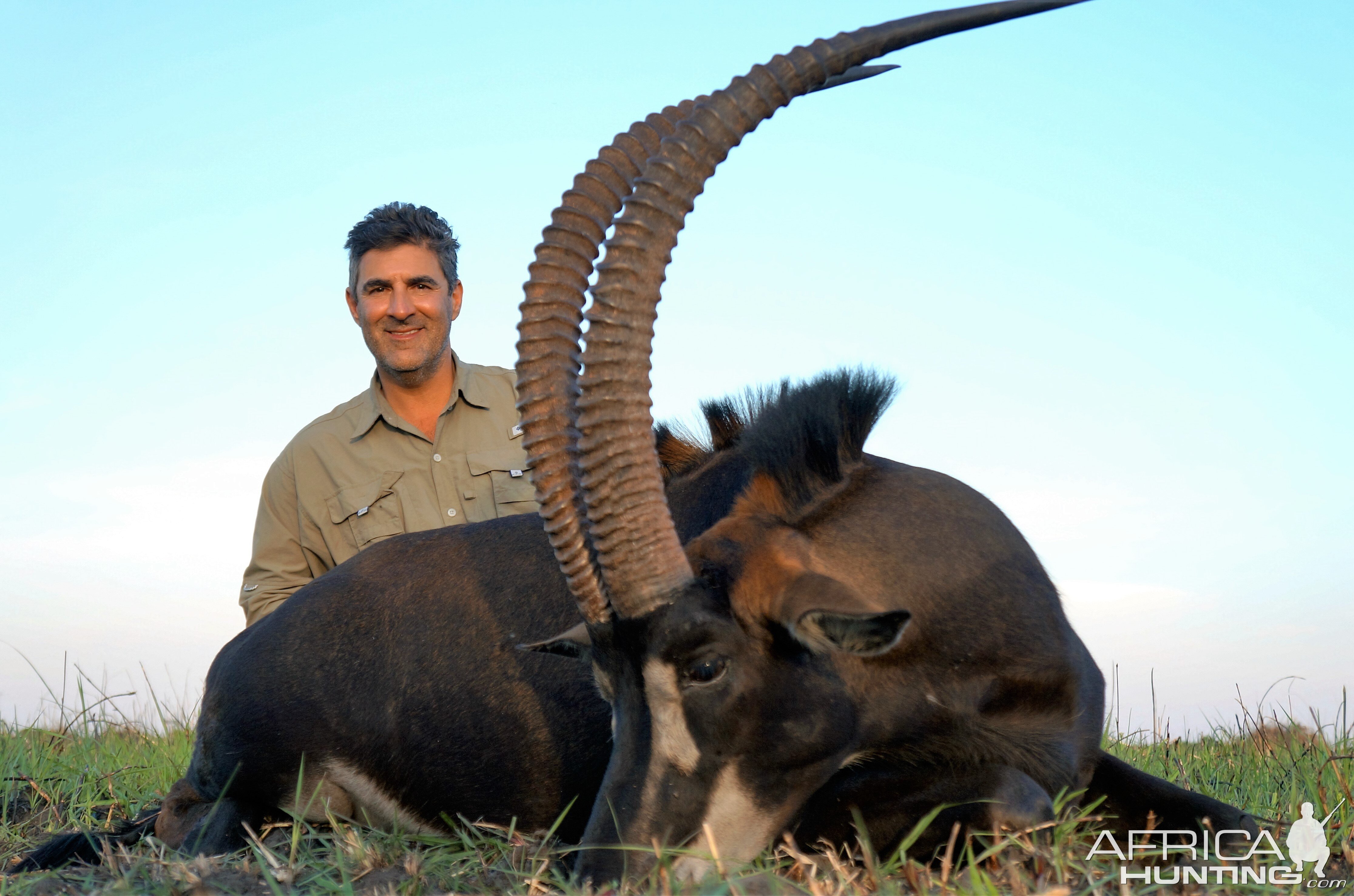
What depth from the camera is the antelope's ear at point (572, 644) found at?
152 inches

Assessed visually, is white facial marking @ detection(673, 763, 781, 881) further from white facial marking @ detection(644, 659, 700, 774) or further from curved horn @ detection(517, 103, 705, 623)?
curved horn @ detection(517, 103, 705, 623)

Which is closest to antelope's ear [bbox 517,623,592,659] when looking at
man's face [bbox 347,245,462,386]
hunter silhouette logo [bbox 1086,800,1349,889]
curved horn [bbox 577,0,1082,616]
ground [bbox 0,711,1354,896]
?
curved horn [bbox 577,0,1082,616]

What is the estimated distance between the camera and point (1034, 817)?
386cm

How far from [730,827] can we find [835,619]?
742mm

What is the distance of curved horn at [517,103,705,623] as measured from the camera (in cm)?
391

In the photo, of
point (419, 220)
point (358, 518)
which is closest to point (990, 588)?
point (358, 518)

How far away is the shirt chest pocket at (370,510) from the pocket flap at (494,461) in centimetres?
53

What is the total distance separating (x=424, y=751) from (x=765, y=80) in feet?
10.3

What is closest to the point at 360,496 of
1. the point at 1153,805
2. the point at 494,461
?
the point at 494,461

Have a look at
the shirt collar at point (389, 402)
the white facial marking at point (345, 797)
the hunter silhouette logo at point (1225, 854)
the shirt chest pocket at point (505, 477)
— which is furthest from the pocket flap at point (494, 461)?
the hunter silhouette logo at point (1225, 854)

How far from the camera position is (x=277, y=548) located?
8.06 metres

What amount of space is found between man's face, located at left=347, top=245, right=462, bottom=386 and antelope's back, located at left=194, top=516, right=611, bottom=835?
3.23 meters

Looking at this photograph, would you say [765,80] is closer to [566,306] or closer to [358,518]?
[566,306]

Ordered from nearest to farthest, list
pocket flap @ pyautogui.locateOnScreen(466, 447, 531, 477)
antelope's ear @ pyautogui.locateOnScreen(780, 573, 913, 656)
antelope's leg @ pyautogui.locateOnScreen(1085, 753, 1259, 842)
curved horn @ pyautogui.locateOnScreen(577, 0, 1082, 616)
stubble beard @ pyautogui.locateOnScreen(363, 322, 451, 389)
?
antelope's ear @ pyautogui.locateOnScreen(780, 573, 913, 656) < curved horn @ pyautogui.locateOnScreen(577, 0, 1082, 616) < antelope's leg @ pyautogui.locateOnScreen(1085, 753, 1259, 842) < pocket flap @ pyautogui.locateOnScreen(466, 447, 531, 477) < stubble beard @ pyautogui.locateOnScreen(363, 322, 451, 389)
